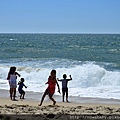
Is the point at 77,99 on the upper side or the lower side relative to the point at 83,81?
lower

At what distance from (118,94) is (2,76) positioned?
10277 mm

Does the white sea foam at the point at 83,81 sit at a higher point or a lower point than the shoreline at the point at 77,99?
higher

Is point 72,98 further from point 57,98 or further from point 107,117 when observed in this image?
point 107,117

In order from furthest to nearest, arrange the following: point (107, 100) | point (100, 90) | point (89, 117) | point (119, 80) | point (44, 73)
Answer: point (44, 73)
point (119, 80)
point (100, 90)
point (107, 100)
point (89, 117)


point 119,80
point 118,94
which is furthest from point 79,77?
point 118,94

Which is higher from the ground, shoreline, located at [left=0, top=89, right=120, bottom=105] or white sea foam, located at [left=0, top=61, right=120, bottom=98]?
white sea foam, located at [left=0, top=61, right=120, bottom=98]

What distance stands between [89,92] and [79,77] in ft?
15.5

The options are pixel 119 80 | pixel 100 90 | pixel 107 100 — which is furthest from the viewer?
pixel 119 80

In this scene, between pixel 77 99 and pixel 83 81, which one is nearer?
pixel 77 99

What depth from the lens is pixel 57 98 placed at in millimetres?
14516

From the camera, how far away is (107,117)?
7.98 m

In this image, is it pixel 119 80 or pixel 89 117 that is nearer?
pixel 89 117

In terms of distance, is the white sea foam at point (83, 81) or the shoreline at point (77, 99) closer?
the shoreline at point (77, 99)

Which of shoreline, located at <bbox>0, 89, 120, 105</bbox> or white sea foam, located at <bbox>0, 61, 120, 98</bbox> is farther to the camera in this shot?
white sea foam, located at <bbox>0, 61, 120, 98</bbox>
